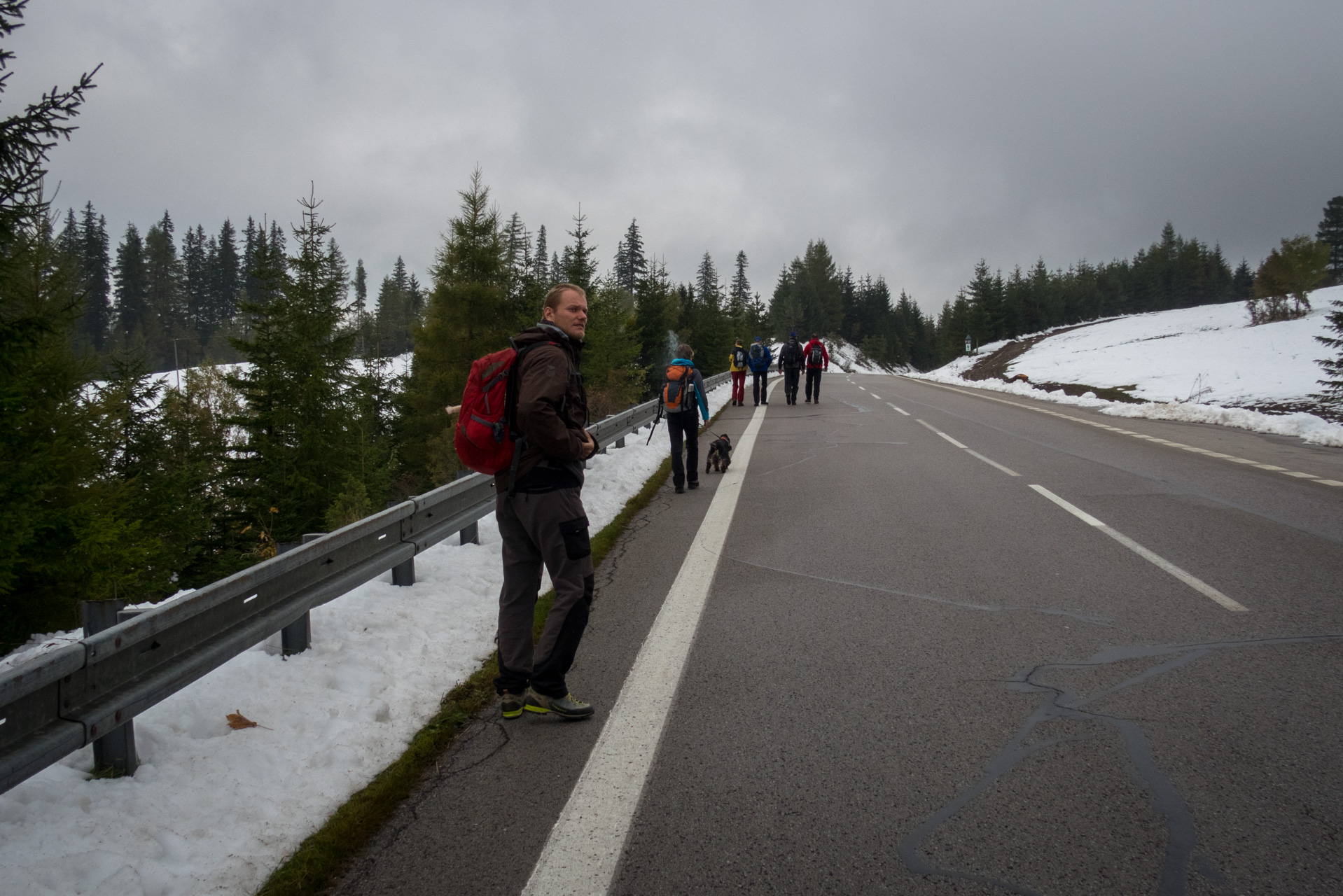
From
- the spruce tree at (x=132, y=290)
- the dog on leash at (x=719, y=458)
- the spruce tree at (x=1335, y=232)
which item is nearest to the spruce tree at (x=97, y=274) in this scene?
the spruce tree at (x=132, y=290)

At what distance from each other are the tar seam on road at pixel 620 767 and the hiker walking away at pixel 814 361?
1784 centimetres

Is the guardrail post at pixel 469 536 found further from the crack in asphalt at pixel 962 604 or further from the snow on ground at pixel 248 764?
the crack in asphalt at pixel 962 604

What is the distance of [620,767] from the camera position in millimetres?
3100

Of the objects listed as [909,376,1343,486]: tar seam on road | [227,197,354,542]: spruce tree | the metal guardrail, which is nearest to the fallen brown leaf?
the metal guardrail

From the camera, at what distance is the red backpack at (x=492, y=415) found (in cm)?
350

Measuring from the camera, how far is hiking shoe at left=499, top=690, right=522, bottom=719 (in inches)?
144

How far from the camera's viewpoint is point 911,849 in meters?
2.50

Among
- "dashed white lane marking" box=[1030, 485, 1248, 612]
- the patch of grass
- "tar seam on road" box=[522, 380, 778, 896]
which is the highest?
"dashed white lane marking" box=[1030, 485, 1248, 612]

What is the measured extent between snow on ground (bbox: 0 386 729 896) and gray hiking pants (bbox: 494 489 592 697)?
543 millimetres

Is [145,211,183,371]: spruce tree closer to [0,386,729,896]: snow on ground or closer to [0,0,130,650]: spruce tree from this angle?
[0,0,130,650]: spruce tree

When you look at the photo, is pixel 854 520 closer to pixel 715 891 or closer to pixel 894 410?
pixel 715 891

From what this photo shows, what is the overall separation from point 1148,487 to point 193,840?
9.66 m

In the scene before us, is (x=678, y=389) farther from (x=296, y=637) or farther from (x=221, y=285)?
(x=221, y=285)

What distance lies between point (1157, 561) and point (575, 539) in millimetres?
4863
